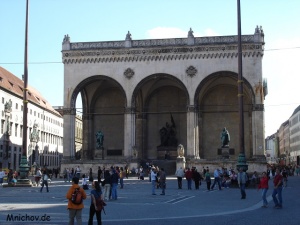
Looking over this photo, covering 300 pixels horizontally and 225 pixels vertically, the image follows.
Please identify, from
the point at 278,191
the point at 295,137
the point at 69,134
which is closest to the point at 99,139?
the point at 69,134

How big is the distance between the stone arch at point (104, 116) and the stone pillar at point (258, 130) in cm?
1584

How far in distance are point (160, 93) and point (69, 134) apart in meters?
11.9

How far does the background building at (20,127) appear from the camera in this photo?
69.3m

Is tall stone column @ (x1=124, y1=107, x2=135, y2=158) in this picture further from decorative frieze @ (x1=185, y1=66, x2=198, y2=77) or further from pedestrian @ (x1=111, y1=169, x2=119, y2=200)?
pedestrian @ (x1=111, y1=169, x2=119, y2=200)

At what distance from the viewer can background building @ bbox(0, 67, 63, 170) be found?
227ft

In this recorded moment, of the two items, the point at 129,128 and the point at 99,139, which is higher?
the point at 129,128

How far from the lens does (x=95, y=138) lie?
59281mm

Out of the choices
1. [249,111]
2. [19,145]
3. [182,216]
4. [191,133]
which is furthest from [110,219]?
[19,145]

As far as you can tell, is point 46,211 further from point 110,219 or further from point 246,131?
point 246,131

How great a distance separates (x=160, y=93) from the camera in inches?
2327

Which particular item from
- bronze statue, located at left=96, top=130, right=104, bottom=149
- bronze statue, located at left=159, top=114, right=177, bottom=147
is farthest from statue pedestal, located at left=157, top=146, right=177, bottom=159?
bronze statue, located at left=96, top=130, right=104, bottom=149

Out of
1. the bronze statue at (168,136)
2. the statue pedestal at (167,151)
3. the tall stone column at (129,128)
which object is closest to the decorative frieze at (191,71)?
the tall stone column at (129,128)

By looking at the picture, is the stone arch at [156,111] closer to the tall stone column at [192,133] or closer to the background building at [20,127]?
the tall stone column at [192,133]

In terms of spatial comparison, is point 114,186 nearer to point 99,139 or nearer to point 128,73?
point 128,73
